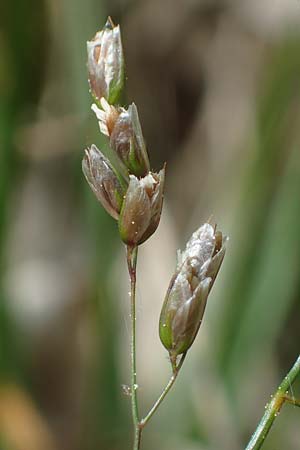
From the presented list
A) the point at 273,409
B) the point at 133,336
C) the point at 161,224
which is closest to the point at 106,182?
the point at 133,336

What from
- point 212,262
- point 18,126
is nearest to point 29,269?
point 18,126

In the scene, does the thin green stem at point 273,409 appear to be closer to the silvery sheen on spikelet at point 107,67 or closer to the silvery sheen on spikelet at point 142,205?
the silvery sheen on spikelet at point 142,205

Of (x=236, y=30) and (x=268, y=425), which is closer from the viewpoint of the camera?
(x=268, y=425)

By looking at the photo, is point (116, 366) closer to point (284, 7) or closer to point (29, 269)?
point (29, 269)

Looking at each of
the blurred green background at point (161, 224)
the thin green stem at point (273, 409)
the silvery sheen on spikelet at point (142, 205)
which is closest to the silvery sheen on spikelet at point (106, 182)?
the silvery sheen on spikelet at point (142, 205)

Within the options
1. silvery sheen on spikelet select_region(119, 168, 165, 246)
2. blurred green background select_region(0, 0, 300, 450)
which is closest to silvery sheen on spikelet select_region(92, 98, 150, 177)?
silvery sheen on spikelet select_region(119, 168, 165, 246)

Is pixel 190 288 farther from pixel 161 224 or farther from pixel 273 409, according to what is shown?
pixel 161 224
